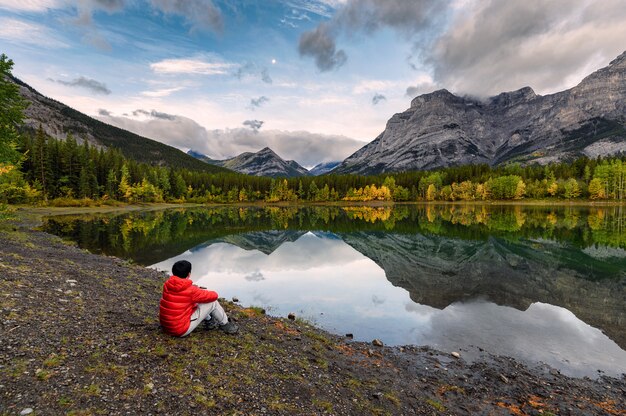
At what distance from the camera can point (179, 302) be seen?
11.4 m

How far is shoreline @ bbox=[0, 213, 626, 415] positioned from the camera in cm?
839

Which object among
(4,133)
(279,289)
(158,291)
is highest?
(4,133)

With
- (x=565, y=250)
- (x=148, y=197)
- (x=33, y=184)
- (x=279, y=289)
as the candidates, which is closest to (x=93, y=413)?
(x=279, y=289)

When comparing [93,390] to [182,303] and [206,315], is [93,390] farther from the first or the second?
[206,315]

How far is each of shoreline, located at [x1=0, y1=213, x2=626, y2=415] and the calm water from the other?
2999 millimetres

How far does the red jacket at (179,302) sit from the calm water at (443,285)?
379 inches

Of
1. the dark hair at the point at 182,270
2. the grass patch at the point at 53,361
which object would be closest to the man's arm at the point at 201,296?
the dark hair at the point at 182,270

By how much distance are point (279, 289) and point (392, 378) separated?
16777 mm

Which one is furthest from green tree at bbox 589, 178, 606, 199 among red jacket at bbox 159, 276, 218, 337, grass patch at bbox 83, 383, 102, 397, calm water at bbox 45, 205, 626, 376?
grass patch at bbox 83, 383, 102, 397

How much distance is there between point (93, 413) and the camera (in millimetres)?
7402

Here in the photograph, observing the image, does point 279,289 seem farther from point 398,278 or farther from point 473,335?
point 473,335

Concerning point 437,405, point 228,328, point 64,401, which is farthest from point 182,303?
point 437,405

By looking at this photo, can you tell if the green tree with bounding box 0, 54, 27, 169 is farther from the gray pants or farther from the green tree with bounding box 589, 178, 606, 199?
the green tree with bounding box 589, 178, 606, 199

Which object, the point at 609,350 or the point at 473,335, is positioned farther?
the point at 473,335
